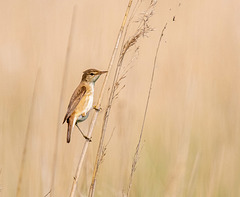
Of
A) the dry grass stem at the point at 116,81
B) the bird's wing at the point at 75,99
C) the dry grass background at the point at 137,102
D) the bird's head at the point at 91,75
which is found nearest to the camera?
the dry grass stem at the point at 116,81

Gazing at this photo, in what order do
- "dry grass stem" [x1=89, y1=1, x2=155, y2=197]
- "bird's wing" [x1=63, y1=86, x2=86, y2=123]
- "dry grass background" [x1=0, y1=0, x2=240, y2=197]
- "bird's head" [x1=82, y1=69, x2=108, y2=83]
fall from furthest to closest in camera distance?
"dry grass background" [x1=0, y1=0, x2=240, y2=197] → "bird's head" [x1=82, y1=69, x2=108, y2=83] → "bird's wing" [x1=63, y1=86, x2=86, y2=123] → "dry grass stem" [x1=89, y1=1, x2=155, y2=197]

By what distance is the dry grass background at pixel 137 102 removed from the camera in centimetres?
399

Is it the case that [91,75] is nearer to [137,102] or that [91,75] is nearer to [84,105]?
[84,105]

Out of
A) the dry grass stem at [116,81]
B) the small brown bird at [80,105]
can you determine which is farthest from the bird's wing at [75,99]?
the dry grass stem at [116,81]

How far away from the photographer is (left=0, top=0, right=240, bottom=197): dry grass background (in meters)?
3.99

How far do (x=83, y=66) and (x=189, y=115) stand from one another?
287 centimetres

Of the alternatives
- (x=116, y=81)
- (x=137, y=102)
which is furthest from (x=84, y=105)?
(x=137, y=102)

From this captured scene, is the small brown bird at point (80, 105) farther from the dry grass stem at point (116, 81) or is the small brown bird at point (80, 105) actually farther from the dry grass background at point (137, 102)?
the dry grass stem at point (116, 81)

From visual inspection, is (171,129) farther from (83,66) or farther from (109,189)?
(83,66)

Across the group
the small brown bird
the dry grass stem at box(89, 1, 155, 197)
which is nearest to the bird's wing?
the small brown bird

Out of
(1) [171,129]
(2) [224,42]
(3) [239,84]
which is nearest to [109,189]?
(1) [171,129]

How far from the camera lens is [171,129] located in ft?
17.9

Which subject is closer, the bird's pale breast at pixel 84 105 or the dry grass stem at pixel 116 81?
the dry grass stem at pixel 116 81

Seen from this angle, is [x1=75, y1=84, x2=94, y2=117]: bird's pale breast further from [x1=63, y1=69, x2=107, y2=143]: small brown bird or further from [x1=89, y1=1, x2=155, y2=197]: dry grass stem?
[x1=89, y1=1, x2=155, y2=197]: dry grass stem
